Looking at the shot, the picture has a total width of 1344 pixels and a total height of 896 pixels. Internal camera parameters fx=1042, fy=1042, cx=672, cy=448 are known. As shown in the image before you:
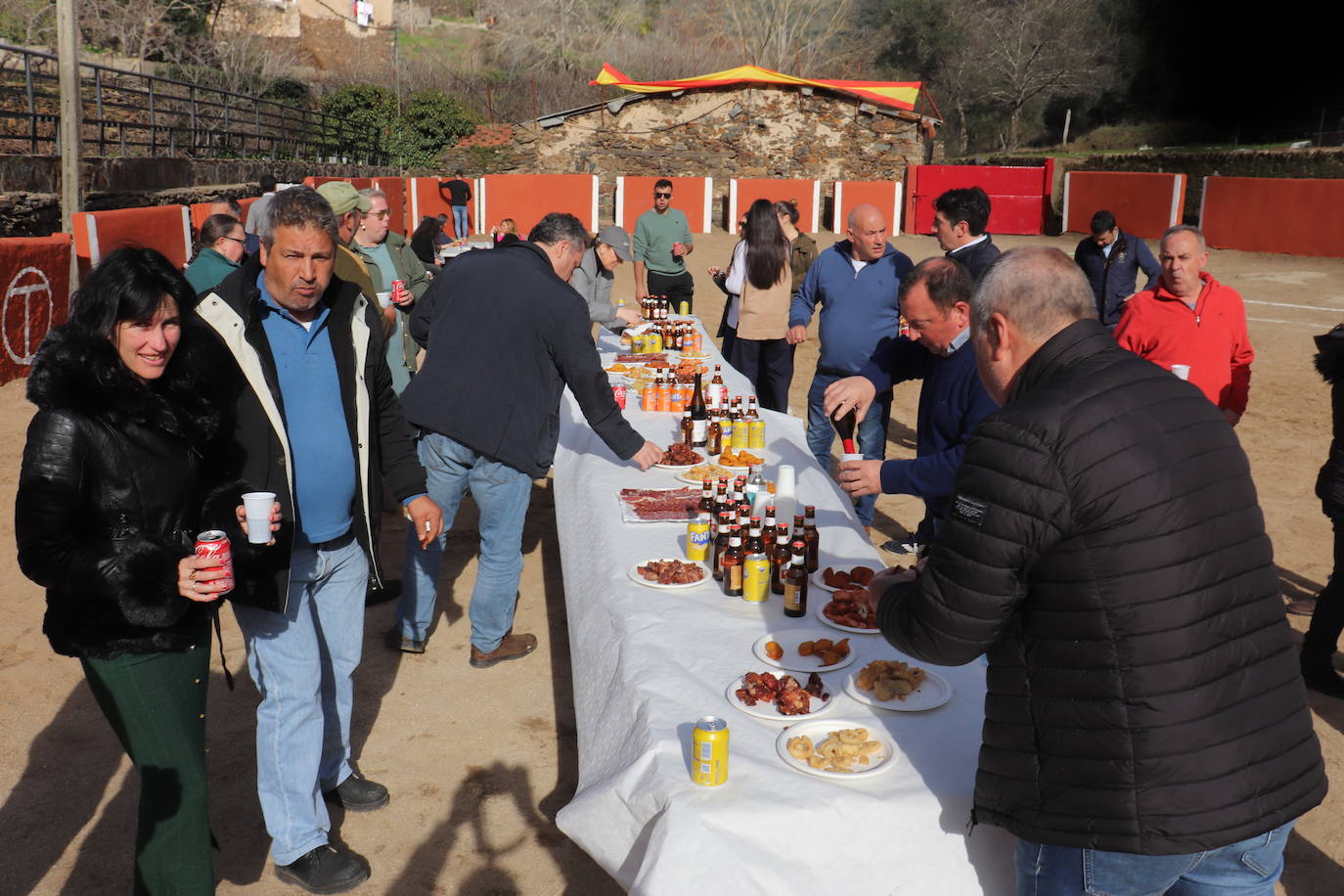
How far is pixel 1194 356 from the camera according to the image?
18.2 feet

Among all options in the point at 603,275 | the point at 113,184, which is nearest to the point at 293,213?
the point at 603,275

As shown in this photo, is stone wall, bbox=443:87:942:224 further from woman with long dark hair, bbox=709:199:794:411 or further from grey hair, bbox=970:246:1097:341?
grey hair, bbox=970:246:1097:341

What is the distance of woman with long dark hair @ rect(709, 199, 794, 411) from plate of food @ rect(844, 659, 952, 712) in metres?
4.83

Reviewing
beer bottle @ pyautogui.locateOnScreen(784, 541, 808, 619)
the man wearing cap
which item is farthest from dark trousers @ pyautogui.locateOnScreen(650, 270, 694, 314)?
beer bottle @ pyautogui.locateOnScreen(784, 541, 808, 619)

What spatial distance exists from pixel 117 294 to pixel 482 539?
240cm

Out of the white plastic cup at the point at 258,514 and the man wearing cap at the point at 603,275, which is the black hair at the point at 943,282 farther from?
the man wearing cap at the point at 603,275

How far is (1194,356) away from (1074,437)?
411cm

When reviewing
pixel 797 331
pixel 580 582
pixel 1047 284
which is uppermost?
pixel 1047 284

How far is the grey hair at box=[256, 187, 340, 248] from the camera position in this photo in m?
3.12

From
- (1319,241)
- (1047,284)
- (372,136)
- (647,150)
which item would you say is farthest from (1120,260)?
(372,136)

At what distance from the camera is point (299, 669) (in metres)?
3.30

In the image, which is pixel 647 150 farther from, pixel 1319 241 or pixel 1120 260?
pixel 1120 260

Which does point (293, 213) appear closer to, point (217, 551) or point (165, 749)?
point (217, 551)

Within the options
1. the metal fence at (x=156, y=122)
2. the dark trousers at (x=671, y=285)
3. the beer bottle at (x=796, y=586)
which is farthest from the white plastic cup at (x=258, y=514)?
the metal fence at (x=156, y=122)
